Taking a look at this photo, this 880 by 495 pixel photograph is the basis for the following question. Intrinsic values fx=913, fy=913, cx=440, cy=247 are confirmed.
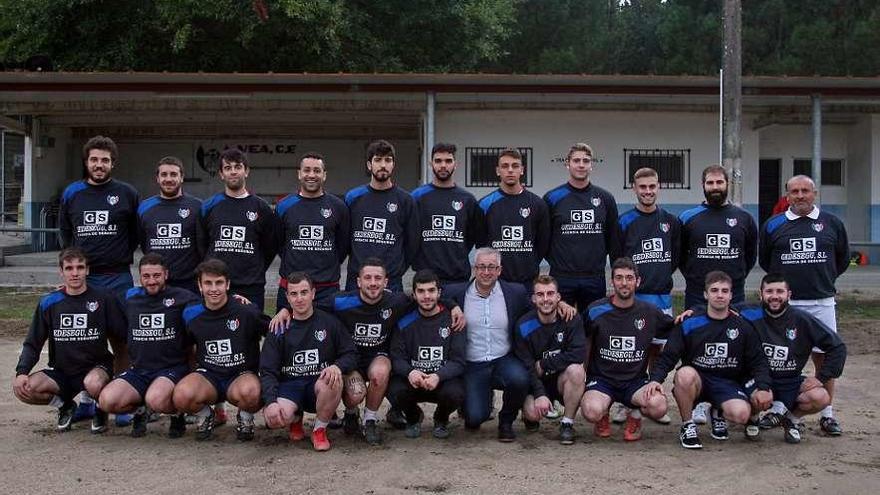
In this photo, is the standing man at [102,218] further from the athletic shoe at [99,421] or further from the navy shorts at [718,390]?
the navy shorts at [718,390]

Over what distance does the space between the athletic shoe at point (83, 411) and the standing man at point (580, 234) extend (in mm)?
3394

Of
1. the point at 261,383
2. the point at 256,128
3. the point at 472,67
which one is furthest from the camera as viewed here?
the point at 472,67

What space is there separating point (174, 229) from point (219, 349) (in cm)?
98

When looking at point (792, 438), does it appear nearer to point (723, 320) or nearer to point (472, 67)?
point (723, 320)

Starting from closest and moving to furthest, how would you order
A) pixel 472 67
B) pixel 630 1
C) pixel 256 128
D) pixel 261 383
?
pixel 261 383
pixel 256 128
pixel 472 67
pixel 630 1

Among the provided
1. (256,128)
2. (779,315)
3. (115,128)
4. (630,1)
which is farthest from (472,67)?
(779,315)

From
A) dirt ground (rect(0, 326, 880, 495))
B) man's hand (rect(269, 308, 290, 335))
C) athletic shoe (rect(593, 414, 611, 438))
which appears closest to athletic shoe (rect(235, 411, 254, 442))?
dirt ground (rect(0, 326, 880, 495))

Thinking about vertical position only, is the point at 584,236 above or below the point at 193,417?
above

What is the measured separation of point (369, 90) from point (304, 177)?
312 inches

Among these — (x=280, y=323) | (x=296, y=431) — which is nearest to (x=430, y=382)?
(x=296, y=431)

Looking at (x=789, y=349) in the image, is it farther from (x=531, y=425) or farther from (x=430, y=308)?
(x=430, y=308)

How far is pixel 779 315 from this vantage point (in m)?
6.04

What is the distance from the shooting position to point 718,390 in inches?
231

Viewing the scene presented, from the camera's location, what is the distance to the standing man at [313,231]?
6.29m
